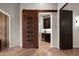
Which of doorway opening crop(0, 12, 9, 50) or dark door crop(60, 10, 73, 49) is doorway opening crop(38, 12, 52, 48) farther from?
doorway opening crop(0, 12, 9, 50)

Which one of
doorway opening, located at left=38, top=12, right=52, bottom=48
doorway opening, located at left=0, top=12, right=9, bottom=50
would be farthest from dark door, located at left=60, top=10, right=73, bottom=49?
doorway opening, located at left=0, top=12, right=9, bottom=50

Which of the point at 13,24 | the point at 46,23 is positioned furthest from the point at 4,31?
the point at 46,23

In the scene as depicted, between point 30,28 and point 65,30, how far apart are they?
57.2 inches

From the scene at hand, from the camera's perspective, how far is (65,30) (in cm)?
542

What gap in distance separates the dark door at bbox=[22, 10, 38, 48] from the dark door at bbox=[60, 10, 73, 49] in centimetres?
108

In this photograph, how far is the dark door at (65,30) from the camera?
535 cm

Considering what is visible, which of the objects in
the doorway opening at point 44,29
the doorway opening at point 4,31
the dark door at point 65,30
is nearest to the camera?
the doorway opening at point 4,31

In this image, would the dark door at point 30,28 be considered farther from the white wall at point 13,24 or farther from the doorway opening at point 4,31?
the doorway opening at point 4,31

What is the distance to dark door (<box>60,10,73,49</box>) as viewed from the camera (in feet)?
17.5

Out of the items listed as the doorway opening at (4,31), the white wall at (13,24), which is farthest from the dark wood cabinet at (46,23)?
the doorway opening at (4,31)

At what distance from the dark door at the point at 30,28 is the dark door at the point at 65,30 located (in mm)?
1076

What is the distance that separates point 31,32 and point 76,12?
2103 millimetres

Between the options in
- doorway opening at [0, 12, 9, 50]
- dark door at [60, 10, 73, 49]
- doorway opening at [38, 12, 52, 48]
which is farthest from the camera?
doorway opening at [38, 12, 52, 48]

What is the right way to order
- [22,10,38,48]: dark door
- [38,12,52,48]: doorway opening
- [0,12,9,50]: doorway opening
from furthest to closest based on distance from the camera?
1. [38,12,52,48]: doorway opening
2. [22,10,38,48]: dark door
3. [0,12,9,50]: doorway opening
